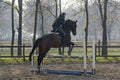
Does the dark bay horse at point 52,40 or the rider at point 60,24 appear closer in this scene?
the rider at point 60,24

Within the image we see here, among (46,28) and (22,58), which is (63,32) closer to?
(22,58)

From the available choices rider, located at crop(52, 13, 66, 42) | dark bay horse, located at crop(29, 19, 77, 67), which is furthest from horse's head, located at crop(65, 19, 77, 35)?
rider, located at crop(52, 13, 66, 42)

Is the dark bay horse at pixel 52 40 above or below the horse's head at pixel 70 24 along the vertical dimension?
below

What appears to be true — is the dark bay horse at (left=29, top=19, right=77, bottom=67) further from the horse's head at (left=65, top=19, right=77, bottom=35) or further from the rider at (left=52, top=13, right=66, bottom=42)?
the rider at (left=52, top=13, right=66, bottom=42)

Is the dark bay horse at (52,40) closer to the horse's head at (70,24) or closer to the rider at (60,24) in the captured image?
the horse's head at (70,24)

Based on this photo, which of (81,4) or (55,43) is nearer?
(55,43)

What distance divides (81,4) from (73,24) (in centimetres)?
1335

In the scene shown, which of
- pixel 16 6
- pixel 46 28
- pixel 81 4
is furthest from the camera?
pixel 46 28

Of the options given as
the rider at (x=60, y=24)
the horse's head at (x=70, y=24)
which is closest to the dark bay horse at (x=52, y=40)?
the horse's head at (x=70, y=24)

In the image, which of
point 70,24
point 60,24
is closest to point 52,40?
point 60,24

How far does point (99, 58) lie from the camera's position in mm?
21203

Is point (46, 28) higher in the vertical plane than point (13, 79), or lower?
higher

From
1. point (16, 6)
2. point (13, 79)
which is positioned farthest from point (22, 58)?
point (13, 79)

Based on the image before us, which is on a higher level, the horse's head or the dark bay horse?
the horse's head
